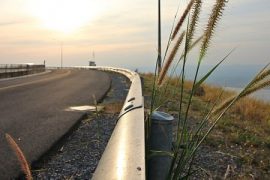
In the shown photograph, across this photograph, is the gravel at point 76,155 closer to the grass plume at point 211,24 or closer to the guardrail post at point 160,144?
the guardrail post at point 160,144

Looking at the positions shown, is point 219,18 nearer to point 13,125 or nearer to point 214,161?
point 214,161

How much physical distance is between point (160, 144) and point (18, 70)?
3578 cm

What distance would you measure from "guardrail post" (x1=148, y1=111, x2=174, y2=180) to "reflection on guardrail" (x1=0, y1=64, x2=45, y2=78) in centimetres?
2912

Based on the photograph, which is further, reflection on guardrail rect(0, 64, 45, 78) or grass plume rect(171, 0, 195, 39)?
reflection on guardrail rect(0, 64, 45, 78)

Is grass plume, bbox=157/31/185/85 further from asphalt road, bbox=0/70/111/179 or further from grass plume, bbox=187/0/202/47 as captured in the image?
asphalt road, bbox=0/70/111/179

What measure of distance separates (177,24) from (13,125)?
5.80 metres

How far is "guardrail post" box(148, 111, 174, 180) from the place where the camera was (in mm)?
3812

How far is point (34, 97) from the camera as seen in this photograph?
47.6ft

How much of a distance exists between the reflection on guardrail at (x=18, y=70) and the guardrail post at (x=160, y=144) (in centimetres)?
2912

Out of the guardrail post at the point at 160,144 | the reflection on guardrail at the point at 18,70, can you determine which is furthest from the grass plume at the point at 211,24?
the reflection on guardrail at the point at 18,70

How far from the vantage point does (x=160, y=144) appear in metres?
4.01

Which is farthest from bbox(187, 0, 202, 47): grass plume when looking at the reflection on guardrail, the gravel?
the reflection on guardrail

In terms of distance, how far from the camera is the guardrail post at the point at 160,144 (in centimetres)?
381

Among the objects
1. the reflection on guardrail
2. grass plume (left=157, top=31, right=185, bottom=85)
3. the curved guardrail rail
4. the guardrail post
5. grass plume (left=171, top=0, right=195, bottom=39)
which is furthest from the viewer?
the reflection on guardrail
